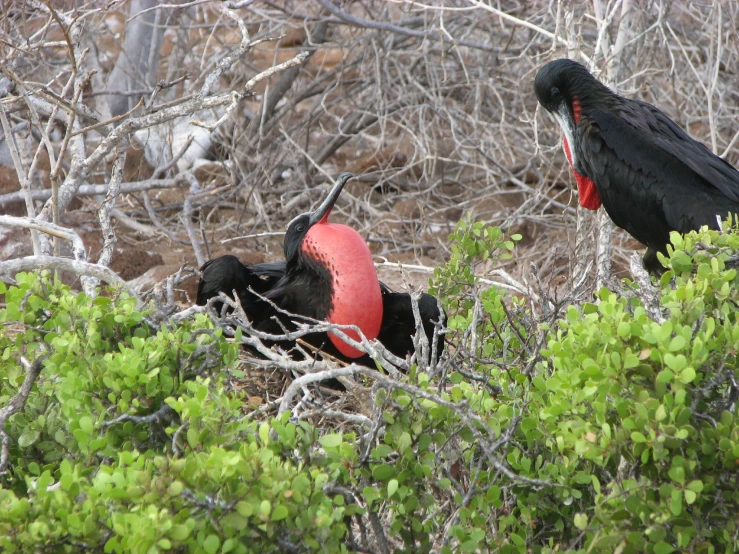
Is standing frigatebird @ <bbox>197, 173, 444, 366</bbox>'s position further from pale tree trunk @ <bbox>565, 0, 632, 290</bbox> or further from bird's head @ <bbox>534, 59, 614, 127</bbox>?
bird's head @ <bbox>534, 59, 614, 127</bbox>

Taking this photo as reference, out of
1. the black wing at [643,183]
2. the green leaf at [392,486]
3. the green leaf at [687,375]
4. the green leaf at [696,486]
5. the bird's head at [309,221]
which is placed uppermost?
the green leaf at [687,375]

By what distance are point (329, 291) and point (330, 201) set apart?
334 millimetres

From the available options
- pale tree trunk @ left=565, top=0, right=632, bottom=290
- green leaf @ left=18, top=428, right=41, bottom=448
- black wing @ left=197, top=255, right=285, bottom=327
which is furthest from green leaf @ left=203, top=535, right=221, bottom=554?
pale tree trunk @ left=565, top=0, right=632, bottom=290

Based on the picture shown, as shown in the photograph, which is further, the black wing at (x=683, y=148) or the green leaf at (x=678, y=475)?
the black wing at (x=683, y=148)

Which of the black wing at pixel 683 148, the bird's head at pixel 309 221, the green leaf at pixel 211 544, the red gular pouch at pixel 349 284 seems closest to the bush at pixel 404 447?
the green leaf at pixel 211 544

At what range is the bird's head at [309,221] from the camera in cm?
292

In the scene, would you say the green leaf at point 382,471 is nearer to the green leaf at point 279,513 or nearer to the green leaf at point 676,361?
the green leaf at point 279,513

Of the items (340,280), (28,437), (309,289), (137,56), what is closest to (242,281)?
(309,289)

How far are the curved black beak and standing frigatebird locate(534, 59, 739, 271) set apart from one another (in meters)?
0.88

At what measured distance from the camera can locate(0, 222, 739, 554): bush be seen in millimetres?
1312

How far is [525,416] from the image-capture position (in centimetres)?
167

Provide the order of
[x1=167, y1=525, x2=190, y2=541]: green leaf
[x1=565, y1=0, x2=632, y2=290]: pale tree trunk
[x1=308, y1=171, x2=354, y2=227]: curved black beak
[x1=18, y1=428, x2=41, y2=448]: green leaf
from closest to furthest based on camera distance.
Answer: [x1=167, y1=525, x2=190, y2=541]: green leaf
[x1=18, y1=428, x2=41, y2=448]: green leaf
[x1=308, y1=171, x2=354, y2=227]: curved black beak
[x1=565, y1=0, x2=632, y2=290]: pale tree trunk

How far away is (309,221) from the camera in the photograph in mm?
3002

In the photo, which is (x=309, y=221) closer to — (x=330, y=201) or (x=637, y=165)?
(x=330, y=201)
